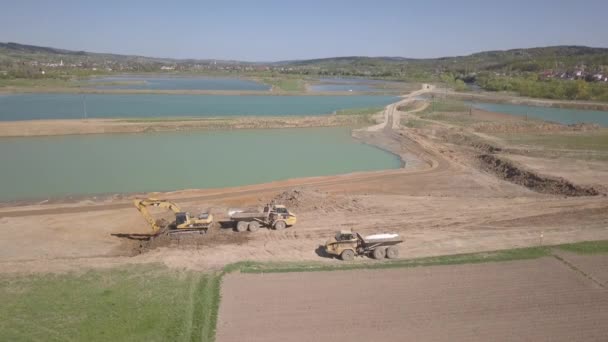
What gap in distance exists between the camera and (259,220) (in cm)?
2147

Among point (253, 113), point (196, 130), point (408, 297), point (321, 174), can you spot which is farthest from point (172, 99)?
point (408, 297)

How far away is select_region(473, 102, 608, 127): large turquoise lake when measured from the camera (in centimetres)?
6431

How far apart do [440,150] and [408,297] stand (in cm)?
2910

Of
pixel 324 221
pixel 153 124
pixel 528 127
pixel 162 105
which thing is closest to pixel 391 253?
pixel 324 221

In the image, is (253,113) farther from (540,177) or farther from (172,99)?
(540,177)

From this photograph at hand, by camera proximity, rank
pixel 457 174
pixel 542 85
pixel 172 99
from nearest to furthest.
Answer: pixel 457 174 → pixel 172 99 → pixel 542 85

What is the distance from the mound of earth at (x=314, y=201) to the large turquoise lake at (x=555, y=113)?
50.2 meters

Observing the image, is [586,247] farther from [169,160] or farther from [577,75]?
[577,75]

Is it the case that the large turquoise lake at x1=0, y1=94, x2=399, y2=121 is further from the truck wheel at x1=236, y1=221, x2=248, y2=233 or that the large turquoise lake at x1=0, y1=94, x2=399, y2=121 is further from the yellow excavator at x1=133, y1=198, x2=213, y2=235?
the truck wheel at x1=236, y1=221, x2=248, y2=233

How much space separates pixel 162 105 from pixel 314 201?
181 feet

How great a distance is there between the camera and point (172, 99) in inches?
3278

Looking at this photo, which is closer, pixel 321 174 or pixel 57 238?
pixel 57 238

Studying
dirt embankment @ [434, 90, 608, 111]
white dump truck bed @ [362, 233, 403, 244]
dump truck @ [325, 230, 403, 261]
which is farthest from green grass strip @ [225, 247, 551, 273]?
dirt embankment @ [434, 90, 608, 111]

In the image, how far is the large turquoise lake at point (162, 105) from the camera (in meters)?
61.0
